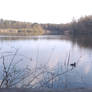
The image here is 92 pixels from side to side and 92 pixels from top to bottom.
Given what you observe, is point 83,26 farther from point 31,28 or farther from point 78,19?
point 31,28

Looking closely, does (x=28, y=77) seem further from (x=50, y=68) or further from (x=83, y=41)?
(x=83, y=41)

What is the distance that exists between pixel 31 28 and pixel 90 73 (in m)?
51.9

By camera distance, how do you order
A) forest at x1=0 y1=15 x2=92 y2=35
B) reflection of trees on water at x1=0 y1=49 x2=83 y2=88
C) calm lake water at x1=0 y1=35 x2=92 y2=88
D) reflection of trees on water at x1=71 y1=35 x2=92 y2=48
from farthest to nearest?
forest at x1=0 y1=15 x2=92 y2=35 → reflection of trees on water at x1=71 y1=35 x2=92 y2=48 → calm lake water at x1=0 y1=35 x2=92 y2=88 → reflection of trees on water at x1=0 y1=49 x2=83 y2=88

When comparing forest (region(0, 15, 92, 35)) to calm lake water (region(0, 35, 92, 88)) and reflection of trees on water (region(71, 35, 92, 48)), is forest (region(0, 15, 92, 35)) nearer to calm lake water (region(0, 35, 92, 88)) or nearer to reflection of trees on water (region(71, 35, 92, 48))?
reflection of trees on water (region(71, 35, 92, 48))

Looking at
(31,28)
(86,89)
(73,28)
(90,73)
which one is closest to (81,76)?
(90,73)

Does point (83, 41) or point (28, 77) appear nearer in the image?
point (28, 77)


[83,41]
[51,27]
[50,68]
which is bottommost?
[50,68]

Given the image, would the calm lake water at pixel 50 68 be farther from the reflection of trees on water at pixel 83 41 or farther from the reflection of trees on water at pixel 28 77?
the reflection of trees on water at pixel 83 41

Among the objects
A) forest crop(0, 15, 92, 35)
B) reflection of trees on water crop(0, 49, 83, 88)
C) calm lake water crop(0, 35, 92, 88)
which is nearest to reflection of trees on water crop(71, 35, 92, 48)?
calm lake water crop(0, 35, 92, 88)

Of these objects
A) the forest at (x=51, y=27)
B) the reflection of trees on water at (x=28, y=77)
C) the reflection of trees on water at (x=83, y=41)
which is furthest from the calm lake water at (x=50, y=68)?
the forest at (x=51, y=27)

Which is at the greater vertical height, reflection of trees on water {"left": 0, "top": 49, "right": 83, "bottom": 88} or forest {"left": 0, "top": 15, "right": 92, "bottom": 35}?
forest {"left": 0, "top": 15, "right": 92, "bottom": 35}

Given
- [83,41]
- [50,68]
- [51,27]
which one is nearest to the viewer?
[50,68]

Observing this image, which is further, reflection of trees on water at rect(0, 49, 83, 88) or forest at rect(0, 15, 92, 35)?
forest at rect(0, 15, 92, 35)

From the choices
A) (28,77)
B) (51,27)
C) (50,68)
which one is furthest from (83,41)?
(51,27)
